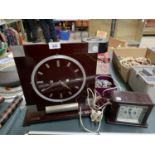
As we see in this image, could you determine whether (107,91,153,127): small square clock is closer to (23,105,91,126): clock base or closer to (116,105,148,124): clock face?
(116,105,148,124): clock face

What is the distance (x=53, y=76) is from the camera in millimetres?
518

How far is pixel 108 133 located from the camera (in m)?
0.52

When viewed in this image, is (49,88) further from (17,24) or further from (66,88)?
(17,24)

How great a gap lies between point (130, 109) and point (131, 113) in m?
Result: 0.03

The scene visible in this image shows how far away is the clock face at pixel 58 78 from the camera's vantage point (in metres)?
0.49

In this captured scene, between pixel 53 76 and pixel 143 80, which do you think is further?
pixel 143 80

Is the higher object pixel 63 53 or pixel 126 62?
pixel 63 53

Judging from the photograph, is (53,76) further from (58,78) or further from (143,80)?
(143,80)

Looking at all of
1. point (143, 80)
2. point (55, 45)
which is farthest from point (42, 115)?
point (143, 80)

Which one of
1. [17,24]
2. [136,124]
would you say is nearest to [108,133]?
[136,124]

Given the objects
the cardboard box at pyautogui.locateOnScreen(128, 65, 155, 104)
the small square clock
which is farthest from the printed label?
the cardboard box at pyautogui.locateOnScreen(128, 65, 155, 104)

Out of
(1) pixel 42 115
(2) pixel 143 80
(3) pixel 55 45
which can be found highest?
(3) pixel 55 45

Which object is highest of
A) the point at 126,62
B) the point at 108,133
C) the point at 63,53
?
the point at 63,53
